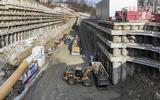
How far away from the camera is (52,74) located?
104ft

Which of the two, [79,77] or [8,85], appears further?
[79,77]

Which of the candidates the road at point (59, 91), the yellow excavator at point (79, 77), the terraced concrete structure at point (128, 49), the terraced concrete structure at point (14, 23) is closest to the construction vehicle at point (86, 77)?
the yellow excavator at point (79, 77)

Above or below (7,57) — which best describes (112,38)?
above

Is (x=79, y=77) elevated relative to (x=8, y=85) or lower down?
lower down

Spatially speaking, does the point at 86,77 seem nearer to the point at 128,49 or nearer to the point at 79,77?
the point at 79,77

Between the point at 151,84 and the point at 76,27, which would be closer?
the point at 151,84

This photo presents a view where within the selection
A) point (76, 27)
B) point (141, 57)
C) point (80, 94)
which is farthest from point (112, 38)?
point (76, 27)

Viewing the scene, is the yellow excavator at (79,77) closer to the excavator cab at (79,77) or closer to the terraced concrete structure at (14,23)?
the excavator cab at (79,77)

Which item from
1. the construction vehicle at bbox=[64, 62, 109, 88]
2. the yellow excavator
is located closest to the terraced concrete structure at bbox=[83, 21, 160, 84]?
the construction vehicle at bbox=[64, 62, 109, 88]

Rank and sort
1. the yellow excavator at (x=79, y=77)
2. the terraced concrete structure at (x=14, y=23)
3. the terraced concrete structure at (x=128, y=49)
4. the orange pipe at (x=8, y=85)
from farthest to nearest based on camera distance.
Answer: the terraced concrete structure at (x=14, y=23), the yellow excavator at (x=79, y=77), the terraced concrete structure at (x=128, y=49), the orange pipe at (x=8, y=85)

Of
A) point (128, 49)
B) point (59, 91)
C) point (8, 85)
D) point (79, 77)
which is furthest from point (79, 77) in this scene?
point (8, 85)

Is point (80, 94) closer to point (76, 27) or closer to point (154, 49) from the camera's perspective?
point (154, 49)

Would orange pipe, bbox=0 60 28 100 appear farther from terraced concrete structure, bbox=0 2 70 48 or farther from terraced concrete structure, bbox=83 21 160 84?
terraced concrete structure, bbox=0 2 70 48

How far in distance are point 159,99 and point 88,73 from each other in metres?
9.40
